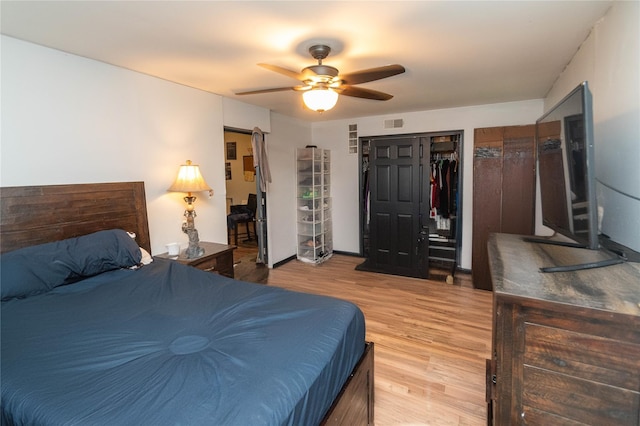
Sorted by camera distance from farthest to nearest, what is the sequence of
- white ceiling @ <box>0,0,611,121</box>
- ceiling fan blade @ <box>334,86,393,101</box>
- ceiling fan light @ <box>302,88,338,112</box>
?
ceiling fan blade @ <box>334,86,393,101</box>
ceiling fan light @ <box>302,88,338,112</box>
white ceiling @ <box>0,0,611,121</box>

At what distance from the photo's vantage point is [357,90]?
225cm

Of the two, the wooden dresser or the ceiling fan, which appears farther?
the ceiling fan

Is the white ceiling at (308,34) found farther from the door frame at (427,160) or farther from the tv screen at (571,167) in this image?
the door frame at (427,160)

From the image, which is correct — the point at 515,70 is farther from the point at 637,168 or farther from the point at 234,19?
the point at 234,19

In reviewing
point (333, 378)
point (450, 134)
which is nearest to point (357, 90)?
point (333, 378)

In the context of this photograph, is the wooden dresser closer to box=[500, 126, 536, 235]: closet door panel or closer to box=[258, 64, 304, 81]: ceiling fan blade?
box=[258, 64, 304, 81]: ceiling fan blade

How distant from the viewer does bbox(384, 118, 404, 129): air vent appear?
15.3 feet

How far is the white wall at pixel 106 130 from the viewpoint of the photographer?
2.00m

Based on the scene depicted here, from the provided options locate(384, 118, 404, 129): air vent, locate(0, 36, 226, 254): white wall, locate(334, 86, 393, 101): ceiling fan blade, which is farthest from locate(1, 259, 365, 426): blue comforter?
locate(384, 118, 404, 129): air vent

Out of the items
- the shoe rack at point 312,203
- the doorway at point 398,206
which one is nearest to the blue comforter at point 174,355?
the doorway at point 398,206

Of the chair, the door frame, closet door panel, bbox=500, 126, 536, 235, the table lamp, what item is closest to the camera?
the table lamp

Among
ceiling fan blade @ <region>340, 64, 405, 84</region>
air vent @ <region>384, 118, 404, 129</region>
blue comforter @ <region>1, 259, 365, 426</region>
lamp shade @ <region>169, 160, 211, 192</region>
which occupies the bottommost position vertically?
blue comforter @ <region>1, 259, 365, 426</region>

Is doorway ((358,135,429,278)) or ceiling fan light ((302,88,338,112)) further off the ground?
ceiling fan light ((302,88,338,112))

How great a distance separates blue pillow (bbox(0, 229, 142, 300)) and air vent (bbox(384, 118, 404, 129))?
3.85 metres
